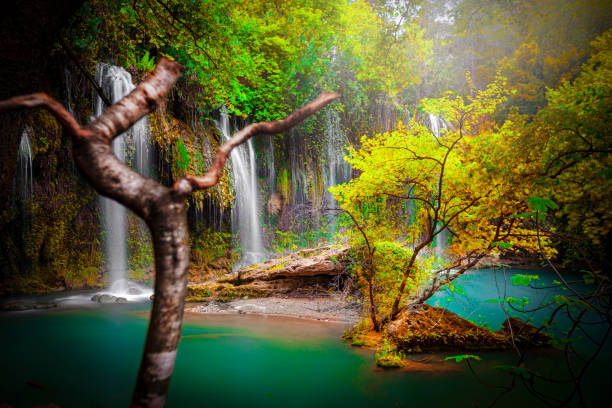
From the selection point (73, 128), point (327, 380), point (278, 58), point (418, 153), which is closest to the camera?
point (73, 128)

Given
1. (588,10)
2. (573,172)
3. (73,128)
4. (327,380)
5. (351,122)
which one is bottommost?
(327,380)

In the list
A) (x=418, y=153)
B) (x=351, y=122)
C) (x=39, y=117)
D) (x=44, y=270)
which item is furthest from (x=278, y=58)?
(x=44, y=270)

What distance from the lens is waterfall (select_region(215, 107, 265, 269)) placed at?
42.4ft

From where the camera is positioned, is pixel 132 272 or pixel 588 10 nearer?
pixel 588 10

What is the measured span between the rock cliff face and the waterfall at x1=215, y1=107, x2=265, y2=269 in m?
4.03

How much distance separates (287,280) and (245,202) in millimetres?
5270

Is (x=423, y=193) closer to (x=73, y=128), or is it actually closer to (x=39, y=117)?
(x=73, y=128)

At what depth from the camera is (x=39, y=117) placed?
28.6ft

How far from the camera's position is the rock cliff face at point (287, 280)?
8781 mm

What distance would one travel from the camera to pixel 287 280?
9.00 meters

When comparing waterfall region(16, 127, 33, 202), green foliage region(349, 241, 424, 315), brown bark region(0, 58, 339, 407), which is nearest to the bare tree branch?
brown bark region(0, 58, 339, 407)

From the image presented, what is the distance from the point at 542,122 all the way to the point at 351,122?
13.6 meters

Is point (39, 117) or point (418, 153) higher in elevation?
point (39, 117)

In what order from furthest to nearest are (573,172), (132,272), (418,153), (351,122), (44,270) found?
(351,122) → (132,272) → (44,270) → (418,153) → (573,172)
